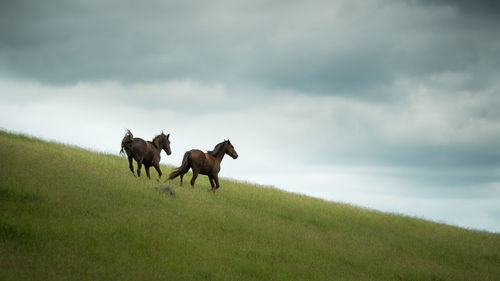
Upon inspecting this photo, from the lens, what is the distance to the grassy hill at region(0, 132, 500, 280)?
11906mm

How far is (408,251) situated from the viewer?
70.6 feet

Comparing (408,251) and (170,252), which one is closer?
(170,252)

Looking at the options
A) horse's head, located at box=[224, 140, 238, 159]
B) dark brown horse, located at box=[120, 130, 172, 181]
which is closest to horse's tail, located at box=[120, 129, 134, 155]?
dark brown horse, located at box=[120, 130, 172, 181]

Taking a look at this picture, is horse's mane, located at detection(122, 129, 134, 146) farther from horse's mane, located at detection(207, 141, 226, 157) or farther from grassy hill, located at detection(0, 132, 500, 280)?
horse's mane, located at detection(207, 141, 226, 157)

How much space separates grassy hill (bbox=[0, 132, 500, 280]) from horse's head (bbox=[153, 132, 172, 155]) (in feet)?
6.92

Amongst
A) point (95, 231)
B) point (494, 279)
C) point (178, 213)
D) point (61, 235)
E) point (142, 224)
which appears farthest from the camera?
point (494, 279)

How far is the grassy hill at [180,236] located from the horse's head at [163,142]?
2.11 meters

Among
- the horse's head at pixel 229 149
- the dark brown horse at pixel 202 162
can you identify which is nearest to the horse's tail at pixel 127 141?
the dark brown horse at pixel 202 162

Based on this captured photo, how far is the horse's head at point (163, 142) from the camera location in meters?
22.7

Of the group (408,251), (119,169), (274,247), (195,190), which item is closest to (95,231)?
(274,247)

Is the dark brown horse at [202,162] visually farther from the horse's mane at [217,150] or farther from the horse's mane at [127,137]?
the horse's mane at [127,137]

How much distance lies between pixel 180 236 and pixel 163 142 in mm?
9036

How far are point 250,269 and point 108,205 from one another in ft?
20.5

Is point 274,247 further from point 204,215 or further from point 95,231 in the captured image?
point 95,231
